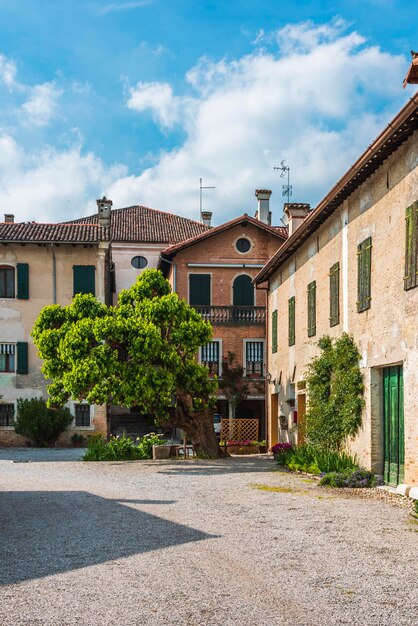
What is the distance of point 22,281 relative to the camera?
103 feet

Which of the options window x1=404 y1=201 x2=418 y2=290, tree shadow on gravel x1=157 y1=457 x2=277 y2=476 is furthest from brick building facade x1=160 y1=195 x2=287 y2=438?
window x1=404 y1=201 x2=418 y2=290

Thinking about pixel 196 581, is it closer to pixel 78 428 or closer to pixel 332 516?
pixel 332 516

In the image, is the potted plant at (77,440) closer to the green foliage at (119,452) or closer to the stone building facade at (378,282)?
the green foliage at (119,452)

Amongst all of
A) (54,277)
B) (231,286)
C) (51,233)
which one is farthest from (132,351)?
(231,286)

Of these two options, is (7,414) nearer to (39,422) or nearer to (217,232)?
(39,422)

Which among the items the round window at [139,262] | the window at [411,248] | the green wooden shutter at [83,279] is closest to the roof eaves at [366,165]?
the window at [411,248]

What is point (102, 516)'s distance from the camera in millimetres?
10859

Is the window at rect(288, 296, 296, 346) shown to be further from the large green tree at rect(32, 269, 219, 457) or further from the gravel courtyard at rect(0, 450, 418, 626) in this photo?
the gravel courtyard at rect(0, 450, 418, 626)

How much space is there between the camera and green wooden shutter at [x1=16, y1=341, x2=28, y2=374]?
30938mm

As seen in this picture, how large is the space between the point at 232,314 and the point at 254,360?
225 cm

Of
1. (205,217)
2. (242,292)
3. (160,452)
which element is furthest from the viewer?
(205,217)

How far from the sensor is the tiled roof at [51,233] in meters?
31.5

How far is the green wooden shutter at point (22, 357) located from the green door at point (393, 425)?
771 inches

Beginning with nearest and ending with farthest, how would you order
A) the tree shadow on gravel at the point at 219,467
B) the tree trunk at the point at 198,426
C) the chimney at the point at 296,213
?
1. the tree shadow on gravel at the point at 219,467
2. the tree trunk at the point at 198,426
3. the chimney at the point at 296,213
